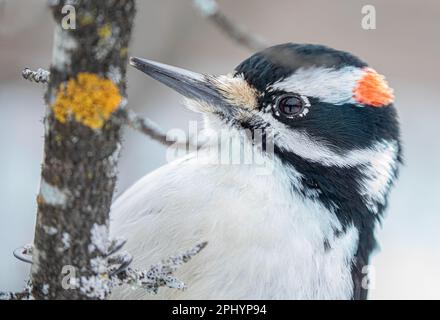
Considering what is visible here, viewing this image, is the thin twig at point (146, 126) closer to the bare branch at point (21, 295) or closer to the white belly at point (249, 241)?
the white belly at point (249, 241)

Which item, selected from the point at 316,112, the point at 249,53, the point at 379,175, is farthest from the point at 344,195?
the point at 249,53

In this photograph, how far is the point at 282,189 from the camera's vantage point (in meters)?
2.13

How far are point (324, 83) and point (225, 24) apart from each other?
1.49 feet

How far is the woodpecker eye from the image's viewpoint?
2.17 m

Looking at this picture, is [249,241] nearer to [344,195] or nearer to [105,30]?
[344,195]

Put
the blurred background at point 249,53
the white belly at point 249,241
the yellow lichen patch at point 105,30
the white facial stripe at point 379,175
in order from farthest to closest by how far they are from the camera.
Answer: the blurred background at point 249,53 → the white facial stripe at point 379,175 → the white belly at point 249,241 → the yellow lichen patch at point 105,30

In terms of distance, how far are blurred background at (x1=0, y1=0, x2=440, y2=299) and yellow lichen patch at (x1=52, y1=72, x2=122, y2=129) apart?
6.64ft

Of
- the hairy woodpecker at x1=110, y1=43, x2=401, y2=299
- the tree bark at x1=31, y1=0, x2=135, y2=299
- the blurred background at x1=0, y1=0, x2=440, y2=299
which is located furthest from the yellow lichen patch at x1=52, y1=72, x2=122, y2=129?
the blurred background at x1=0, y1=0, x2=440, y2=299

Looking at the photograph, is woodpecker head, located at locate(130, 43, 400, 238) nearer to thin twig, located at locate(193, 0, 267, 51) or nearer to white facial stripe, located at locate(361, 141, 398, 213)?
white facial stripe, located at locate(361, 141, 398, 213)

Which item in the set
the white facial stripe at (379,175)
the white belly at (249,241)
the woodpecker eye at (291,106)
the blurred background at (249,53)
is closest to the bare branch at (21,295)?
the white belly at (249,241)

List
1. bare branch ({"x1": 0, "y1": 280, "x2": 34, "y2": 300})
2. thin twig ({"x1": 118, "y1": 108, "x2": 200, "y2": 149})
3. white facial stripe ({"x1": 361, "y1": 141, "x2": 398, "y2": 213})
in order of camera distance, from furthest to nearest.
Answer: white facial stripe ({"x1": 361, "y1": 141, "x2": 398, "y2": 213}) → thin twig ({"x1": 118, "y1": 108, "x2": 200, "y2": 149}) → bare branch ({"x1": 0, "y1": 280, "x2": 34, "y2": 300})

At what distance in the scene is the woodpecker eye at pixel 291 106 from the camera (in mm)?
2168

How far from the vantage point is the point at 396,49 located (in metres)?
5.06
